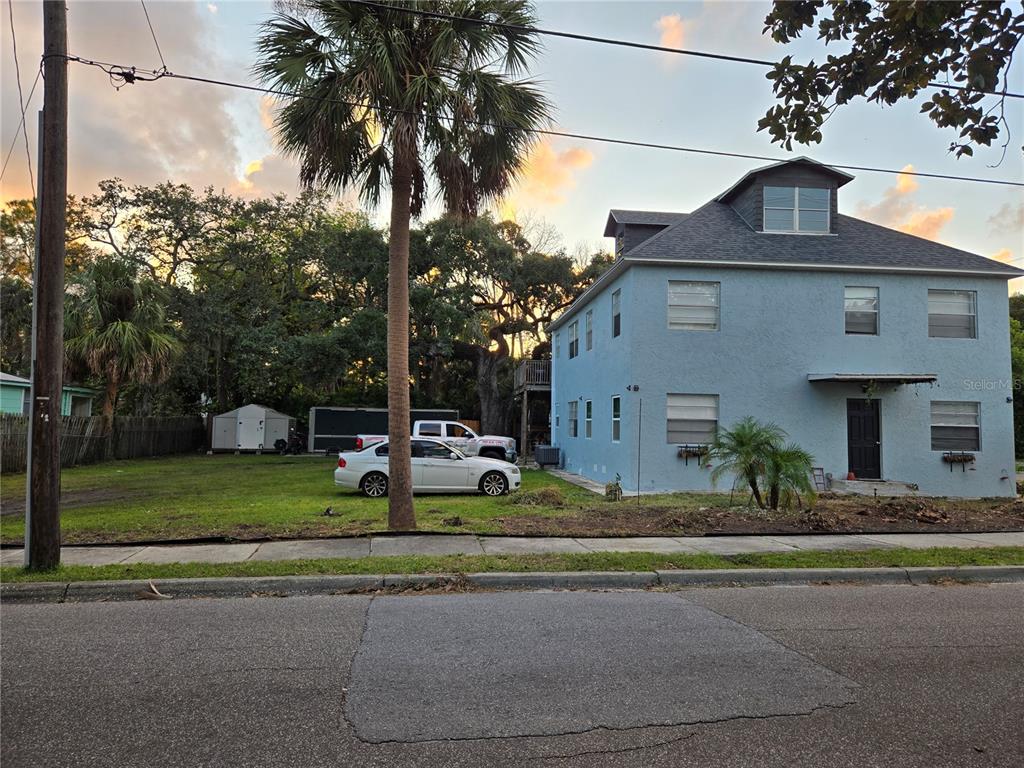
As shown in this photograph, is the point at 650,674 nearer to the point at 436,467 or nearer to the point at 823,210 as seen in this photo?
the point at 436,467

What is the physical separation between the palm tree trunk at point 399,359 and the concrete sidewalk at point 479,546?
712 millimetres

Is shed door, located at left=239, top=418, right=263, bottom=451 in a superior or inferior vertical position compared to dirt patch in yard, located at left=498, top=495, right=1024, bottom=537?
superior

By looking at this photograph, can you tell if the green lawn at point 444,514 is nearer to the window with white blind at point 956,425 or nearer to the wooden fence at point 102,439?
the window with white blind at point 956,425

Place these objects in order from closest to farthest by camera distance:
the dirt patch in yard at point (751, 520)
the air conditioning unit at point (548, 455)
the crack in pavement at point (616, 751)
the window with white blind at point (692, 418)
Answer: the crack in pavement at point (616, 751) < the dirt patch in yard at point (751, 520) < the window with white blind at point (692, 418) < the air conditioning unit at point (548, 455)

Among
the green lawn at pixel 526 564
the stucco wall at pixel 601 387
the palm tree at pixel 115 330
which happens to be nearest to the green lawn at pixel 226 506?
the stucco wall at pixel 601 387

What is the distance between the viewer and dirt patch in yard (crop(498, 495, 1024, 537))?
32.3 ft

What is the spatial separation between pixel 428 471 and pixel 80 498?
729 cm

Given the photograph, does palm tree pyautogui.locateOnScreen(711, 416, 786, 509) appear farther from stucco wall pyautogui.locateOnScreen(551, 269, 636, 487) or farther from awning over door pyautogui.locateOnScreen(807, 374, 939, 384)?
awning over door pyautogui.locateOnScreen(807, 374, 939, 384)

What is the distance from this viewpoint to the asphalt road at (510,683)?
3.34 metres

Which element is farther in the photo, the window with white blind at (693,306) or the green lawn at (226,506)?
the window with white blind at (693,306)

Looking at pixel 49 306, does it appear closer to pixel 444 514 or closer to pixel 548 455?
pixel 444 514

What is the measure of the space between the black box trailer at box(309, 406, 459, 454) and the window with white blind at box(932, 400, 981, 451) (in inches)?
799

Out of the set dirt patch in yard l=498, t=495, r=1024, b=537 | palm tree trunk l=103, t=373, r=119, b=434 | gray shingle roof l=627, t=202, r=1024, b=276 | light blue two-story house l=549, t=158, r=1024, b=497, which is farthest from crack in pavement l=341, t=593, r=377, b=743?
palm tree trunk l=103, t=373, r=119, b=434

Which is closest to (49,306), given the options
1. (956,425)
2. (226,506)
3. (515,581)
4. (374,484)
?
(515,581)
